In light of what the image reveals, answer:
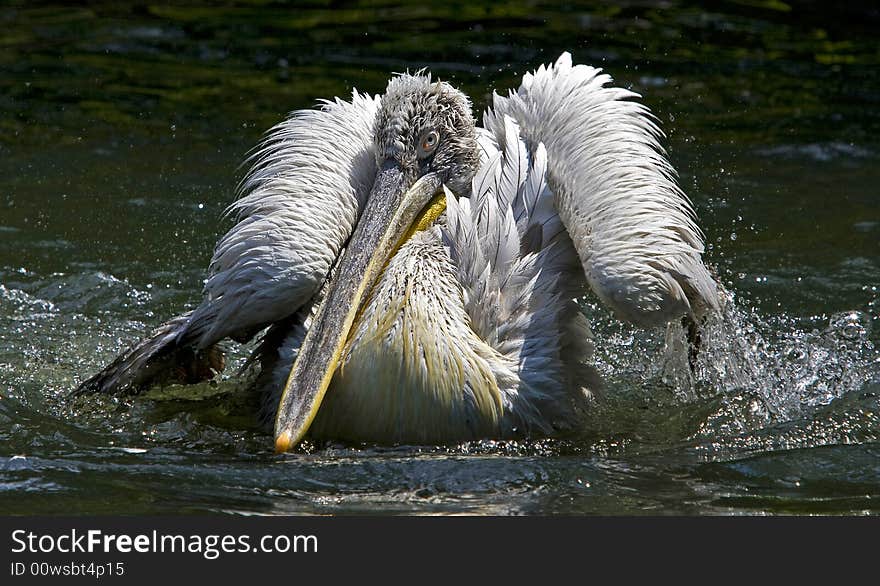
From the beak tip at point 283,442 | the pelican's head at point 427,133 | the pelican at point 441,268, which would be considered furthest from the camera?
the pelican's head at point 427,133

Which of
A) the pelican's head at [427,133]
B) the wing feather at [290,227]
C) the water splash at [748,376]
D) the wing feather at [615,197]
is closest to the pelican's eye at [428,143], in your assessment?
the pelican's head at [427,133]

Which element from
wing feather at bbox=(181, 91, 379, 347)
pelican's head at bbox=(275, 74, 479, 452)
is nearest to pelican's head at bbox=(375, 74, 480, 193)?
pelican's head at bbox=(275, 74, 479, 452)

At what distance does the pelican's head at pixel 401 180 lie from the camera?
4104mm

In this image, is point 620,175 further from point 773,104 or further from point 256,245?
point 773,104

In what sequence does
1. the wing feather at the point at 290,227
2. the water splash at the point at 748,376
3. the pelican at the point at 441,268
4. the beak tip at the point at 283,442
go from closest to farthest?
1. the beak tip at the point at 283,442
2. the pelican at the point at 441,268
3. the wing feather at the point at 290,227
4. the water splash at the point at 748,376

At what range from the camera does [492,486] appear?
3857mm

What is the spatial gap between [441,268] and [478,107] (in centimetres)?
437

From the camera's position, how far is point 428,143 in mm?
4398

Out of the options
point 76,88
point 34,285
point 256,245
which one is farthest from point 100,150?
point 256,245

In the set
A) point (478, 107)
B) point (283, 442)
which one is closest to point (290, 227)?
point (283, 442)

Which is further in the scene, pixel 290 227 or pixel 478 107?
pixel 478 107

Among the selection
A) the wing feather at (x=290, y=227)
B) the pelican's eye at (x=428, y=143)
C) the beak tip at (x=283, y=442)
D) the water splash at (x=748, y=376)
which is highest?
the pelican's eye at (x=428, y=143)

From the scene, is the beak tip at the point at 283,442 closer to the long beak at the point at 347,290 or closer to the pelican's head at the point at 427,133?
the long beak at the point at 347,290

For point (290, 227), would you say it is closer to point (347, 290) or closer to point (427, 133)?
point (347, 290)
